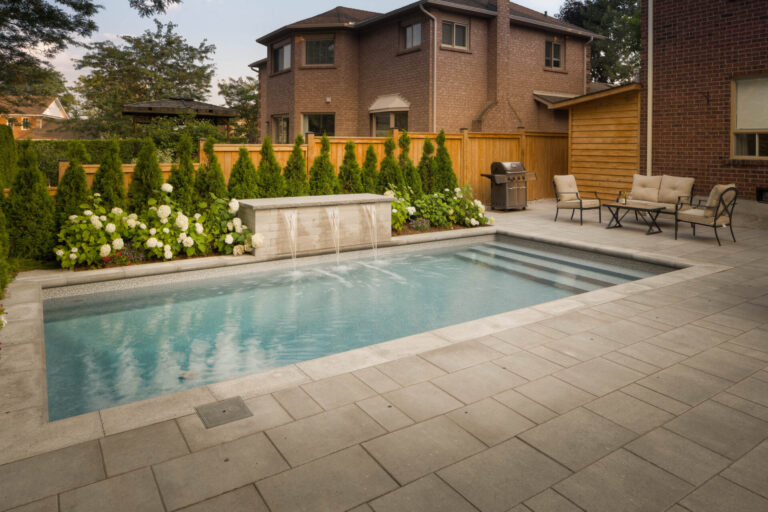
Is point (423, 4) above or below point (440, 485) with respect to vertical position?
above

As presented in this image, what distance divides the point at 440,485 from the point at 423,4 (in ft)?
53.1

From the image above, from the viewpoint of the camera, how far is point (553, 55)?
65.0ft

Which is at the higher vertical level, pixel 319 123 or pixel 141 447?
pixel 319 123

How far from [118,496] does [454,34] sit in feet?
56.5

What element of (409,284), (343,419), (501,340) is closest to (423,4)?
Answer: (409,284)

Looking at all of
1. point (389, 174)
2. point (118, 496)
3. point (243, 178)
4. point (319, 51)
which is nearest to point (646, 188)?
point (389, 174)

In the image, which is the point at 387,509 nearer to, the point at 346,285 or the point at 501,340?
the point at 501,340

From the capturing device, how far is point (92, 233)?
7137mm

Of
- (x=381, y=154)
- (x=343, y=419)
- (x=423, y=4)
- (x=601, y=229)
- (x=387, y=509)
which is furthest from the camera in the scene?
(x=423, y=4)

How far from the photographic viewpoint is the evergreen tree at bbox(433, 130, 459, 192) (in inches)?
456

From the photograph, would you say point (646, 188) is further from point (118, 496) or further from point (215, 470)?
point (118, 496)

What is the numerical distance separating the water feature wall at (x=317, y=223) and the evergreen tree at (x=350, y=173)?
1136 mm

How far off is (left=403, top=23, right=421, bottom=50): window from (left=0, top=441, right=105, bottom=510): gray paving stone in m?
16.6

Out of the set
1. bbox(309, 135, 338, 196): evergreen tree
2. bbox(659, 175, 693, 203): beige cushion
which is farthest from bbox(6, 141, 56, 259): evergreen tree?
bbox(659, 175, 693, 203): beige cushion
